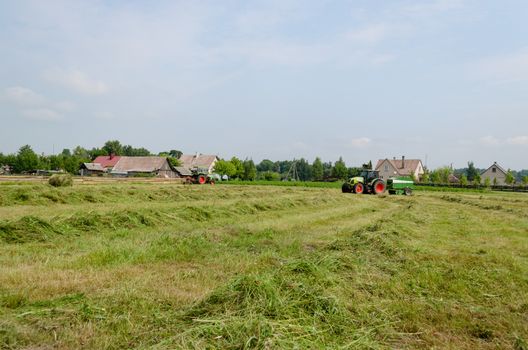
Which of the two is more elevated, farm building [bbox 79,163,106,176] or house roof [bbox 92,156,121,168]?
house roof [bbox 92,156,121,168]

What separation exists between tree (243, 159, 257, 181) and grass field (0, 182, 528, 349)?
74.5 metres

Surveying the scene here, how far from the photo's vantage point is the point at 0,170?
83.1 metres

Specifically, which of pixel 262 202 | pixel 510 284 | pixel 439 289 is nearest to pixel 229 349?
pixel 439 289

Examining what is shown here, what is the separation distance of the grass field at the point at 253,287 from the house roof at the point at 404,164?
73.6 metres

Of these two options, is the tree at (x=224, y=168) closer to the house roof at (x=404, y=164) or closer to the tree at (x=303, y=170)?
the house roof at (x=404, y=164)

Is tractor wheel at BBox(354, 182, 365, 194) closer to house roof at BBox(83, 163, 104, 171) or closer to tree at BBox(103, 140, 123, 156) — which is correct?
house roof at BBox(83, 163, 104, 171)

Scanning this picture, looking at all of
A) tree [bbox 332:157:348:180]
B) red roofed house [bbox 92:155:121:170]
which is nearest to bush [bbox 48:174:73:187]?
red roofed house [bbox 92:155:121:170]

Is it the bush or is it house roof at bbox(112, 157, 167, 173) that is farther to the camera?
house roof at bbox(112, 157, 167, 173)

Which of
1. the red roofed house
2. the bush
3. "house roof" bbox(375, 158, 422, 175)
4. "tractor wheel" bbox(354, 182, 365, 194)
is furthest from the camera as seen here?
the red roofed house

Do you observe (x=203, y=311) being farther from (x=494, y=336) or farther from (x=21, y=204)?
(x=21, y=204)

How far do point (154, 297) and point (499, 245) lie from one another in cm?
799

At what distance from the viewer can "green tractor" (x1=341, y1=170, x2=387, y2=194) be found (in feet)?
91.2

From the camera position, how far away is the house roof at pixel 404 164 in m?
81.6

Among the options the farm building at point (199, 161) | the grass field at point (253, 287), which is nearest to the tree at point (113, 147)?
the farm building at point (199, 161)
